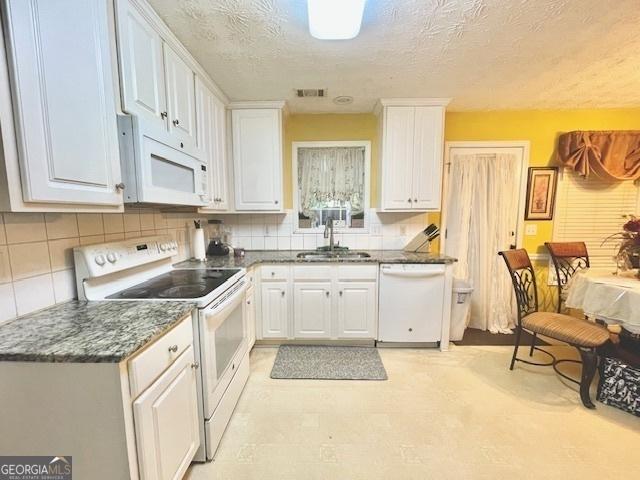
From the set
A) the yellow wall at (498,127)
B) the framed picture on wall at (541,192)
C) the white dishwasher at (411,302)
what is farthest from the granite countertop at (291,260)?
the framed picture on wall at (541,192)

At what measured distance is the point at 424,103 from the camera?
2.56m

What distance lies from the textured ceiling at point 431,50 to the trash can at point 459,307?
1.82 metres

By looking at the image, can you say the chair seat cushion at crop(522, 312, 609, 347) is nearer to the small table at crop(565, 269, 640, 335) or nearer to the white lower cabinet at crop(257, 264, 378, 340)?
the small table at crop(565, 269, 640, 335)

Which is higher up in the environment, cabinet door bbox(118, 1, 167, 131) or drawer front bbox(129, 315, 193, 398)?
cabinet door bbox(118, 1, 167, 131)

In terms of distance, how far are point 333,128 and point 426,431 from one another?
2794mm

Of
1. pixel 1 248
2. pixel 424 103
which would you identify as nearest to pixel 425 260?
pixel 424 103

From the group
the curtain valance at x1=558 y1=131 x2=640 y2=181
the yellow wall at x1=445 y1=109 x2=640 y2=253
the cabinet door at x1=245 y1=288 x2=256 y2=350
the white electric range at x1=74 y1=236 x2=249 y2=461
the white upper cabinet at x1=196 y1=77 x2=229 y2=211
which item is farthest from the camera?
the yellow wall at x1=445 y1=109 x2=640 y2=253

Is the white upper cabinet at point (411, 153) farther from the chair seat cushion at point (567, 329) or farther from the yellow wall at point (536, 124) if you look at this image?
the chair seat cushion at point (567, 329)

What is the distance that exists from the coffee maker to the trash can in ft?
7.63

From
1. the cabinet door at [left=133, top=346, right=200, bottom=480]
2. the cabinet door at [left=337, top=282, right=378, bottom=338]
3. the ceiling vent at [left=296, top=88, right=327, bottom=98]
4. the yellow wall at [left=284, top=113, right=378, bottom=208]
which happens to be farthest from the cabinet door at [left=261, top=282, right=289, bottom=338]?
the ceiling vent at [left=296, top=88, right=327, bottom=98]

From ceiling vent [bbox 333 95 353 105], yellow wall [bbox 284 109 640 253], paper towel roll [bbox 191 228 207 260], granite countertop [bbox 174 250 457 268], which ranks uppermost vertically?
ceiling vent [bbox 333 95 353 105]

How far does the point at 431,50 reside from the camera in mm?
1780

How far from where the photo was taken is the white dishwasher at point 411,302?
2475 millimetres

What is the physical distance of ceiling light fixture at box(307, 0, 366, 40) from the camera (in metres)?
1.31
